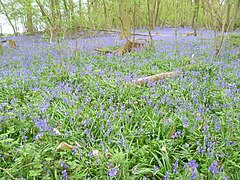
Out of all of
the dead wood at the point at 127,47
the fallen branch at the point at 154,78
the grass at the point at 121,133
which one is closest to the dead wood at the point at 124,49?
the dead wood at the point at 127,47

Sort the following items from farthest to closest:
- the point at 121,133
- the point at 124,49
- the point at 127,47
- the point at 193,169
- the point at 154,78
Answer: the point at 127,47 → the point at 124,49 → the point at 154,78 → the point at 121,133 → the point at 193,169

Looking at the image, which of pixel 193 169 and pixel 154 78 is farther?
pixel 154 78

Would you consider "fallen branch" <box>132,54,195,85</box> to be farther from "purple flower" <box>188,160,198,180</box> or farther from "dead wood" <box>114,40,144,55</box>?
"dead wood" <box>114,40,144,55</box>

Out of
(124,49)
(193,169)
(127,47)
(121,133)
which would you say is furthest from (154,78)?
(127,47)

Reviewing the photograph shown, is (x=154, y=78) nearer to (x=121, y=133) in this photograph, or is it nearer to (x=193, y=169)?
(x=121, y=133)

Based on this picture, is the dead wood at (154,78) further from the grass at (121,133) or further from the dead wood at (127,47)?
the dead wood at (127,47)

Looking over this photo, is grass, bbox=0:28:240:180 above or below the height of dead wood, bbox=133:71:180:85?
below

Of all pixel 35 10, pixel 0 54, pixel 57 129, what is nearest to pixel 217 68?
pixel 57 129

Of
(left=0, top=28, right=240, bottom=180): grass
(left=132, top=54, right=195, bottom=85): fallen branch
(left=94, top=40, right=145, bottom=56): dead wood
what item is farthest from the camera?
(left=94, top=40, right=145, bottom=56): dead wood

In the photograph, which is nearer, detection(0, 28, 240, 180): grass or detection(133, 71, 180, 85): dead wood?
detection(0, 28, 240, 180): grass

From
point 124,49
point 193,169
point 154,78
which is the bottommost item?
point 193,169

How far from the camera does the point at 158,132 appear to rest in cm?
260

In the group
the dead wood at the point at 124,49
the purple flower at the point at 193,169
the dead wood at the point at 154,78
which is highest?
the dead wood at the point at 124,49

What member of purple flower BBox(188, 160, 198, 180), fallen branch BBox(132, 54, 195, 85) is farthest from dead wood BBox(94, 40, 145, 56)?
purple flower BBox(188, 160, 198, 180)
